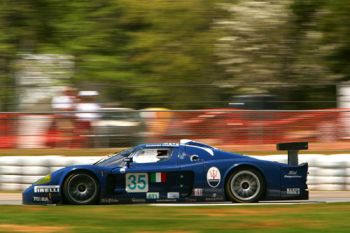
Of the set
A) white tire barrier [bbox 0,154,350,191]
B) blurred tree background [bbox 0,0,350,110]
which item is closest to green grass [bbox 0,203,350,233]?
white tire barrier [bbox 0,154,350,191]

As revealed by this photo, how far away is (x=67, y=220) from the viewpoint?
863cm

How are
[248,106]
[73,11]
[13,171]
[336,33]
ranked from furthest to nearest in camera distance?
[336,33] < [73,11] < [248,106] < [13,171]

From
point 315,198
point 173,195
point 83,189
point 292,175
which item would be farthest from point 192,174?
point 315,198

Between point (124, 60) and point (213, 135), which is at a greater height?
point (124, 60)

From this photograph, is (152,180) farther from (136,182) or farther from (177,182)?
(177,182)

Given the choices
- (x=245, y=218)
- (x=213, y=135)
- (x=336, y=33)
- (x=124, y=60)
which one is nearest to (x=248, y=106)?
(x=213, y=135)

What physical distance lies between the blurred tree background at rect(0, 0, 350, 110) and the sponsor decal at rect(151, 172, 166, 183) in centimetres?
1176

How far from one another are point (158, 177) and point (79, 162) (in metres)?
4.05

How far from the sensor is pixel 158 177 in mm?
11727

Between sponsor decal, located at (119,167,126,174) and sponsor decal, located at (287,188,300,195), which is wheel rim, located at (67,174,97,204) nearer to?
sponsor decal, located at (119,167,126,174)

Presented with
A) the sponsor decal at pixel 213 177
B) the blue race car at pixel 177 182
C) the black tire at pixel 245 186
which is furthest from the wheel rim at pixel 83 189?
the black tire at pixel 245 186

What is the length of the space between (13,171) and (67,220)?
24.3 feet

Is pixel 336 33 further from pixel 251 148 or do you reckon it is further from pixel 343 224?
pixel 343 224

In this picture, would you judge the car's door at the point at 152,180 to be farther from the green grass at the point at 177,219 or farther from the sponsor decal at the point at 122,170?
the green grass at the point at 177,219
